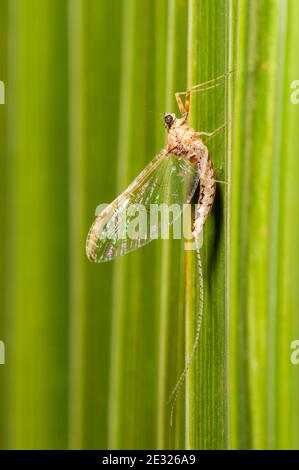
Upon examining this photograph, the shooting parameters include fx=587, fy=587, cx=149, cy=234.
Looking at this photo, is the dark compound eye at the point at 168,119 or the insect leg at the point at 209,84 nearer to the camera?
the insect leg at the point at 209,84

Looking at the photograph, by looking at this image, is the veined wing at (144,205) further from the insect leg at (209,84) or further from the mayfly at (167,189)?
the insect leg at (209,84)

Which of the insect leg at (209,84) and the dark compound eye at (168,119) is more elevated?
the insect leg at (209,84)

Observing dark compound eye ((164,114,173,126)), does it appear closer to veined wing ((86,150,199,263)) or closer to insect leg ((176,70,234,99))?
veined wing ((86,150,199,263))

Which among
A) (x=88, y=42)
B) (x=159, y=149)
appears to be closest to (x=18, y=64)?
(x=88, y=42)

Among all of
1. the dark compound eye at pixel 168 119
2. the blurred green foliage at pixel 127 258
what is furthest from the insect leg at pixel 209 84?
the dark compound eye at pixel 168 119

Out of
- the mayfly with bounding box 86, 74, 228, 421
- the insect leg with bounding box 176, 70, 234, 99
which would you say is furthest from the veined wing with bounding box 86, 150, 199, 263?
the insect leg with bounding box 176, 70, 234, 99

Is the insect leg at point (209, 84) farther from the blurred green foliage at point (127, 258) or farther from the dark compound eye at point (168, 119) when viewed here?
the dark compound eye at point (168, 119)

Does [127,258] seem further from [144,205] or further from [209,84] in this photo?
[209,84]

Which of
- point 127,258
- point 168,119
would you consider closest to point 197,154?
point 168,119
